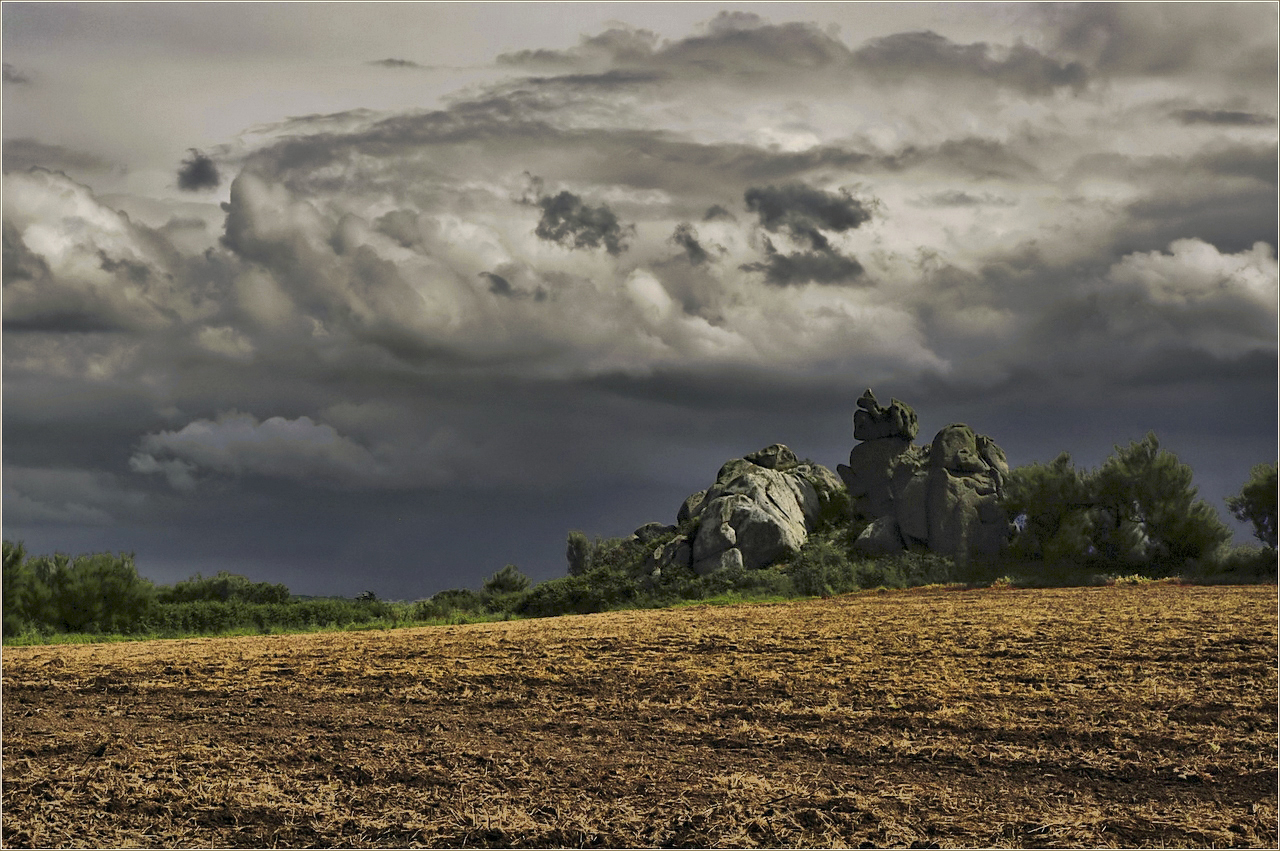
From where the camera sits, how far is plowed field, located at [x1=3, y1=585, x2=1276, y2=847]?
6406mm

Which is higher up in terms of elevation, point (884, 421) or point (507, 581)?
point (884, 421)

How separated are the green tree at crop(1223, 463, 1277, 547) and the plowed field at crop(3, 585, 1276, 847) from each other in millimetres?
15982

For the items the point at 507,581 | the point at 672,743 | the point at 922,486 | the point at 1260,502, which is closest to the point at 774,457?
the point at 922,486

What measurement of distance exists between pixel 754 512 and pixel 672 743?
2482 cm

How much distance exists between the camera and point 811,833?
20.3ft

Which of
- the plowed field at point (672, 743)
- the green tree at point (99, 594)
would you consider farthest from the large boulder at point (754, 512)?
the plowed field at point (672, 743)

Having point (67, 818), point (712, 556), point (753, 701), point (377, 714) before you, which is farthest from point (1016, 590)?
point (67, 818)

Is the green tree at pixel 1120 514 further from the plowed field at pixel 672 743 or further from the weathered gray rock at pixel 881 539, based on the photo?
the plowed field at pixel 672 743

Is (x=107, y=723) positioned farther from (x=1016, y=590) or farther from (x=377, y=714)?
(x=1016, y=590)

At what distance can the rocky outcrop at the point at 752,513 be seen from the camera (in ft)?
104

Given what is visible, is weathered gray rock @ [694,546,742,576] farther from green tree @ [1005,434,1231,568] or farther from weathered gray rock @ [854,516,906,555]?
green tree @ [1005,434,1231,568]

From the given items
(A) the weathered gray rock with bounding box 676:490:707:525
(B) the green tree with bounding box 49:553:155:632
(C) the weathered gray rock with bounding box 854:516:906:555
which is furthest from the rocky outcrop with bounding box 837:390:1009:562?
(B) the green tree with bounding box 49:553:155:632

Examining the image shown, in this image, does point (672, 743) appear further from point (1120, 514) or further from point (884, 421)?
point (884, 421)

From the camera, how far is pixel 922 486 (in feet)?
111
